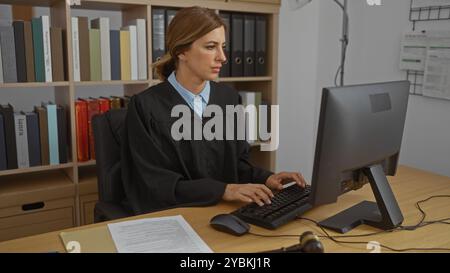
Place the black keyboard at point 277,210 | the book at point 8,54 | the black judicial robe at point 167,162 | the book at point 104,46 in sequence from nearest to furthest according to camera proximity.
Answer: the black keyboard at point 277,210, the black judicial robe at point 167,162, the book at point 8,54, the book at point 104,46

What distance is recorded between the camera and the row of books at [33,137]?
2.03 meters

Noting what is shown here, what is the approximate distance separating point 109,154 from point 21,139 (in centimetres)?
62

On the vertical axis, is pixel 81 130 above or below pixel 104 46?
below

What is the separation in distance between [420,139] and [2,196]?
6.95 feet

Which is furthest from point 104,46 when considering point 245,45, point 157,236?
point 157,236

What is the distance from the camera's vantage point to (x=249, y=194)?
1.35 m

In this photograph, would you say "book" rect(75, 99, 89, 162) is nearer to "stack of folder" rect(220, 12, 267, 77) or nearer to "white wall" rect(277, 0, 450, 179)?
"stack of folder" rect(220, 12, 267, 77)

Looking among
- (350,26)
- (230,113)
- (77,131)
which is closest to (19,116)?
(77,131)

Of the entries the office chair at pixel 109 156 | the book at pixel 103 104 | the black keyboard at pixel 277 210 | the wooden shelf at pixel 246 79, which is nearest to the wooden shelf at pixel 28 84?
the book at pixel 103 104

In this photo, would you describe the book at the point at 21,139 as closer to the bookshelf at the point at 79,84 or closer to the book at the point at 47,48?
the bookshelf at the point at 79,84

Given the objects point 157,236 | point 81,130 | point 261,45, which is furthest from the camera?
point 261,45

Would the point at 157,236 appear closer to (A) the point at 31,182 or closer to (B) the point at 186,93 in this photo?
(B) the point at 186,93

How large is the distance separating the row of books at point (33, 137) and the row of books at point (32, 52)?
158mm
